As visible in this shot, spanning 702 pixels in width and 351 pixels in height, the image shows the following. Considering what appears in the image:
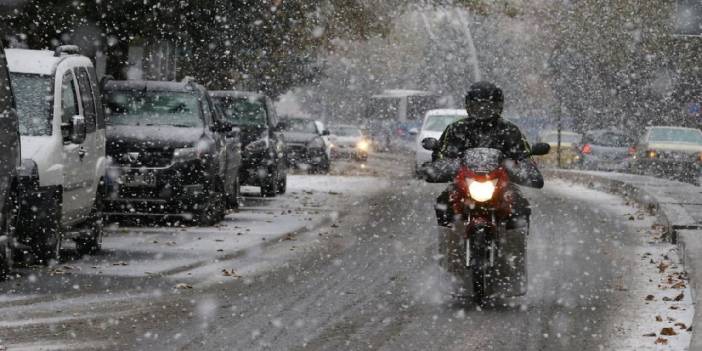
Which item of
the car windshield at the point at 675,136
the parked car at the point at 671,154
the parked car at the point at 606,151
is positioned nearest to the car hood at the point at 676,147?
the parked car at the point at 671,154

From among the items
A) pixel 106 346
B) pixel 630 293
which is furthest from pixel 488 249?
pixel 106 346

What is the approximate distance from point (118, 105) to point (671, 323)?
1009 cm

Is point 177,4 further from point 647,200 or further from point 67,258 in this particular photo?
point 67,258

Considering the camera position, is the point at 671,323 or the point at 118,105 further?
the point at 118,105

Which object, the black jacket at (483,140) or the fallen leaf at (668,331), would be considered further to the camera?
the black jacket at (483,140)

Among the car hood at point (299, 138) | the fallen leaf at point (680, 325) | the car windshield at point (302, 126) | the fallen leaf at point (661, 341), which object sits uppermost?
the fallen leaf at point (661, 341)

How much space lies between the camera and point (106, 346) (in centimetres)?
799

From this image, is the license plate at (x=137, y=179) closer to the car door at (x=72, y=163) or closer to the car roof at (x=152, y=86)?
the car roof at (x=152, y=86)

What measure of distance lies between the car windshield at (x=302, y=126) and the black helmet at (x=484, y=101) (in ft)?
92.9

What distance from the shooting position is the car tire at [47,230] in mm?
11953

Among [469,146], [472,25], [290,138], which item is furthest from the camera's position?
[472,25]

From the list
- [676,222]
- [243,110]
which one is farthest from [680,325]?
[243,110]

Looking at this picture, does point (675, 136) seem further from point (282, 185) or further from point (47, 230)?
point (47, 230)

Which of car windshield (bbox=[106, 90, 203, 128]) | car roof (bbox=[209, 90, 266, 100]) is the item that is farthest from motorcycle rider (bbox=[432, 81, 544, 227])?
car roof (bbox=[209, 90, 266, 100])
